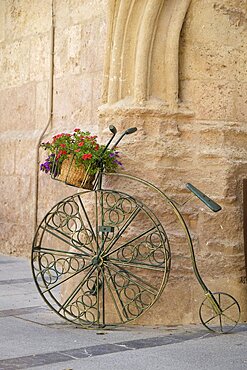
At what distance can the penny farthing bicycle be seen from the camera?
16.0ft

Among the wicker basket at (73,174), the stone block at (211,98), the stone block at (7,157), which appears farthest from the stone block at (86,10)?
the wicker basket at (73,174)

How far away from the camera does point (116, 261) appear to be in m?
4.93

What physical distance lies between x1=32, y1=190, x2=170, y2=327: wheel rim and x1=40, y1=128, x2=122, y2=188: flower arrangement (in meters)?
0.20

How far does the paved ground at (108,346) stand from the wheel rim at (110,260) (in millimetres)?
174

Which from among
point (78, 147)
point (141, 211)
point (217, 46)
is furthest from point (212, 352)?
point (217, 46)

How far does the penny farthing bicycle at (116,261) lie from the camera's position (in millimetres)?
4871

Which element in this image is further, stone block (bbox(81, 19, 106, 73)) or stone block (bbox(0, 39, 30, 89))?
stone block (bbox(0, 39, 30, 89))

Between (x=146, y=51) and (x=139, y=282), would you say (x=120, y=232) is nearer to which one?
(x=139, y=282)

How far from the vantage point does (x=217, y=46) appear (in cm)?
530

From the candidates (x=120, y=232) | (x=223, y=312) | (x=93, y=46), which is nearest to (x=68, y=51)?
(x=93, y=46)

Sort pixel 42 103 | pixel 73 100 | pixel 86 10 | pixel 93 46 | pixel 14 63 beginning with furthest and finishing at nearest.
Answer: pixel 14 63 → pixel 42 103 → pixel 73 100 → pixel 86 10 → pixel 93 46

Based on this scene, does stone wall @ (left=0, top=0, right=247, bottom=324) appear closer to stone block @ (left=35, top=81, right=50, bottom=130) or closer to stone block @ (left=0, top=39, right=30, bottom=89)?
stone block @ (left=35, top=81, right=50, bottom=130)

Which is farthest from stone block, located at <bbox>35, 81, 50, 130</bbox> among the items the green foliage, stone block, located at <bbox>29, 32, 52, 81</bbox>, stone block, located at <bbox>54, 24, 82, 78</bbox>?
the green foliage

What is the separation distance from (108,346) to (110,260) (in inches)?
29.1
